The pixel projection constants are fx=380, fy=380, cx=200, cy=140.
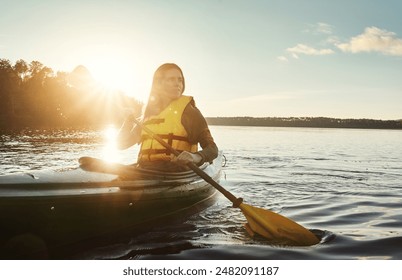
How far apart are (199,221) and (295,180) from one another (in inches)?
183

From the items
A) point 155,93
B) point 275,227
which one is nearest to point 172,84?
point 155,93

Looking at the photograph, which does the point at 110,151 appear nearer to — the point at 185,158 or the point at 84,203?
the point at 185,158

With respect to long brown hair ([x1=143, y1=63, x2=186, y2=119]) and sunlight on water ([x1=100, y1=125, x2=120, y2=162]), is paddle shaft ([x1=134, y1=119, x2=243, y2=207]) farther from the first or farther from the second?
sunlight on water ([x1=100, y1=125, x2=120, y2=162])

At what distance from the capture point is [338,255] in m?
3.73

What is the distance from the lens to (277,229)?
424 cm

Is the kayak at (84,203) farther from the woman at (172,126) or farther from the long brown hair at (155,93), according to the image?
the long brown hair at (155,93)

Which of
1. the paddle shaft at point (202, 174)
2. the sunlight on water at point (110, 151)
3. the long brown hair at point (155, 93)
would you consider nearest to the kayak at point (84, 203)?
the paddle shaft at point (202, 174)

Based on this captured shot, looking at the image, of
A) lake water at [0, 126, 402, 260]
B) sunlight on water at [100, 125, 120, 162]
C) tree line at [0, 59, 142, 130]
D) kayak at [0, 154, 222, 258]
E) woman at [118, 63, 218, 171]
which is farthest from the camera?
tree line at [0, 59, 142, 130]

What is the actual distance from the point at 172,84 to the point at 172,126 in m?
0.54

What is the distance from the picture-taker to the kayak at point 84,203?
10.1 feet

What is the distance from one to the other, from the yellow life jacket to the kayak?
352 mm

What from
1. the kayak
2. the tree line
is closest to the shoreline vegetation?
the tree line

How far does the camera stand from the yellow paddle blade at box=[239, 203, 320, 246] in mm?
4098

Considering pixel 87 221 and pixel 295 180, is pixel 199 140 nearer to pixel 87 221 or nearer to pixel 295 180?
pixel 87 221
